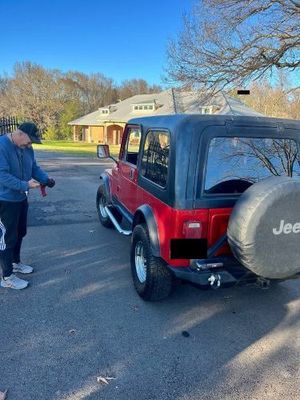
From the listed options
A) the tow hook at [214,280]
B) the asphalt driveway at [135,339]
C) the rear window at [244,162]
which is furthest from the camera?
the rear window at [244,162]

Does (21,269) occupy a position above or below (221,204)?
below

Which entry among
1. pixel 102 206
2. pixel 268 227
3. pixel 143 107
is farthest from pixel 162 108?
pixel 268 227

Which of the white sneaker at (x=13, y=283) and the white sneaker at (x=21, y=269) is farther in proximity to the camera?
the white sneaker at (x=21, y=269)

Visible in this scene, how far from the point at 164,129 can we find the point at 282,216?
1.47 metres

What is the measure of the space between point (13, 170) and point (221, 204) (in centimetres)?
230

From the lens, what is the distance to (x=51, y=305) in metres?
3.64

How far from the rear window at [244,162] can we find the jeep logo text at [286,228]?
58 centimetres

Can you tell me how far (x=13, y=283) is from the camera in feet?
13.0

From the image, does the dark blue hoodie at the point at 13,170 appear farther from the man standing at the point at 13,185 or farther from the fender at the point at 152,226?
the fender at the point at 152,226

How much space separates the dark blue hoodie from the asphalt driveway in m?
1.13

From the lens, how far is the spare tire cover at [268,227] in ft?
8.93

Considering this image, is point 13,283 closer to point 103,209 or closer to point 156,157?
point 156,157

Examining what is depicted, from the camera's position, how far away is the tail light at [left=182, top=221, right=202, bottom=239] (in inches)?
119

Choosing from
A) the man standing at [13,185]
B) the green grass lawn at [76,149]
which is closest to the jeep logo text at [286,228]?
the man standing at [13,185]
